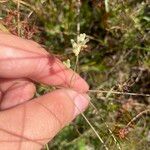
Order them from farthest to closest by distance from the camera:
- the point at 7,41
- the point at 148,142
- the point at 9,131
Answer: the point at 148,142
the point at 7,41
the point at 9,131

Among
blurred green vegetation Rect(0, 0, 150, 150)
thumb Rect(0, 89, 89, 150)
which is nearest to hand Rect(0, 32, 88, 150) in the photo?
thumb Rect(0, 89, 89, 150)

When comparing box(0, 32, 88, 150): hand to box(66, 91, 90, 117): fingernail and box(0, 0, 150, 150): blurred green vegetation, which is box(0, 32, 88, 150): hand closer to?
box(66, 91, 90, 117): fingernail

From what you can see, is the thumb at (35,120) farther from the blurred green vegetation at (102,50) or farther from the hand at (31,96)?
the blurred green vegetation at (102,50)

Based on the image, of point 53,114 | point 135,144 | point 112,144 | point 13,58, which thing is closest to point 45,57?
point 13,58

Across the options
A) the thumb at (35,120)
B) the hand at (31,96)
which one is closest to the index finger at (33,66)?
the hand at (31,96)

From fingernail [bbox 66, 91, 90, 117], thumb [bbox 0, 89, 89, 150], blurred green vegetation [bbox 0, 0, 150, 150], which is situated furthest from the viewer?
blurred green vegetation [bbox 0, 0, 150, 150]

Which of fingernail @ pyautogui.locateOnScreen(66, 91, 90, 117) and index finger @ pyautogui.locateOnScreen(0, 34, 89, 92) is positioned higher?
index finger @ pyautogui.locateOnScreen(0, 34, 89, 92)

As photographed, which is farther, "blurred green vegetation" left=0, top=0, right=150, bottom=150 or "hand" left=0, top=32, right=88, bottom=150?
"blurred green vegetation" left=0, top=0, right=150, bottom=150

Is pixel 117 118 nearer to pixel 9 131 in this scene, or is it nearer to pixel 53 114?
pixel 53 114

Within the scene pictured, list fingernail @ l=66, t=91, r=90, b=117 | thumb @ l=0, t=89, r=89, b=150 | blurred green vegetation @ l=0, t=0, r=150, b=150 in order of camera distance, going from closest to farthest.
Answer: thumb @ l=0, t=89, r=89, b=150 < fingernail @ l=66, t=91, r=90, b=117 < blurred green vegetation @ l=0, t=0, r=150, b=150
